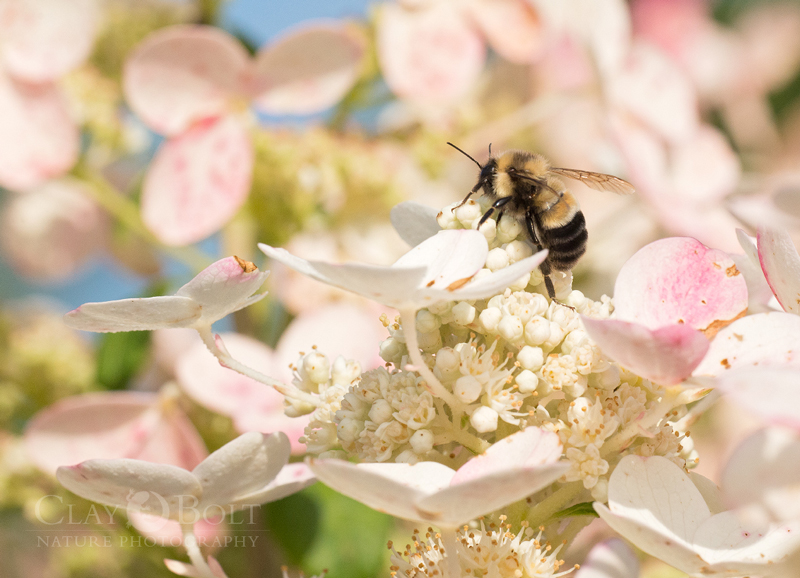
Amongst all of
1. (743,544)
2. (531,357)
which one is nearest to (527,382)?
(531,357)

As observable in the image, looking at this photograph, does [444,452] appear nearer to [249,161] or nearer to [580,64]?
[249,161]

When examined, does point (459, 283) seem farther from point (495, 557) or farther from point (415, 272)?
point (495, 557)

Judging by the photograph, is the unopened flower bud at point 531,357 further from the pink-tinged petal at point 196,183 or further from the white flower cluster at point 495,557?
the pink-tinged petal at point 196,183

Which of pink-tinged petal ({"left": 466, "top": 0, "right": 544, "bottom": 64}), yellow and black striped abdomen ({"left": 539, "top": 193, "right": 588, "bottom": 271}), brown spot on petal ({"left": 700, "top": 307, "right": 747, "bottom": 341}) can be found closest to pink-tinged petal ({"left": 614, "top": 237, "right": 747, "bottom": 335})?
brown spot on petal ({"left": 700, "top": 307, "right": 747, "bottom": 341})

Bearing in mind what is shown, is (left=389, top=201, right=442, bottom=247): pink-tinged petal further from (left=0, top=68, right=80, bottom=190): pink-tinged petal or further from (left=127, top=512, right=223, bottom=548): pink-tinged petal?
(left=0, top=68, right=80, bottom=190): pink-tinged petal

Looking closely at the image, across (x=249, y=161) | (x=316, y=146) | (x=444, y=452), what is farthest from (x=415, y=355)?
(x=316, y=146)

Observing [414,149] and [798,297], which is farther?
[414,149]
